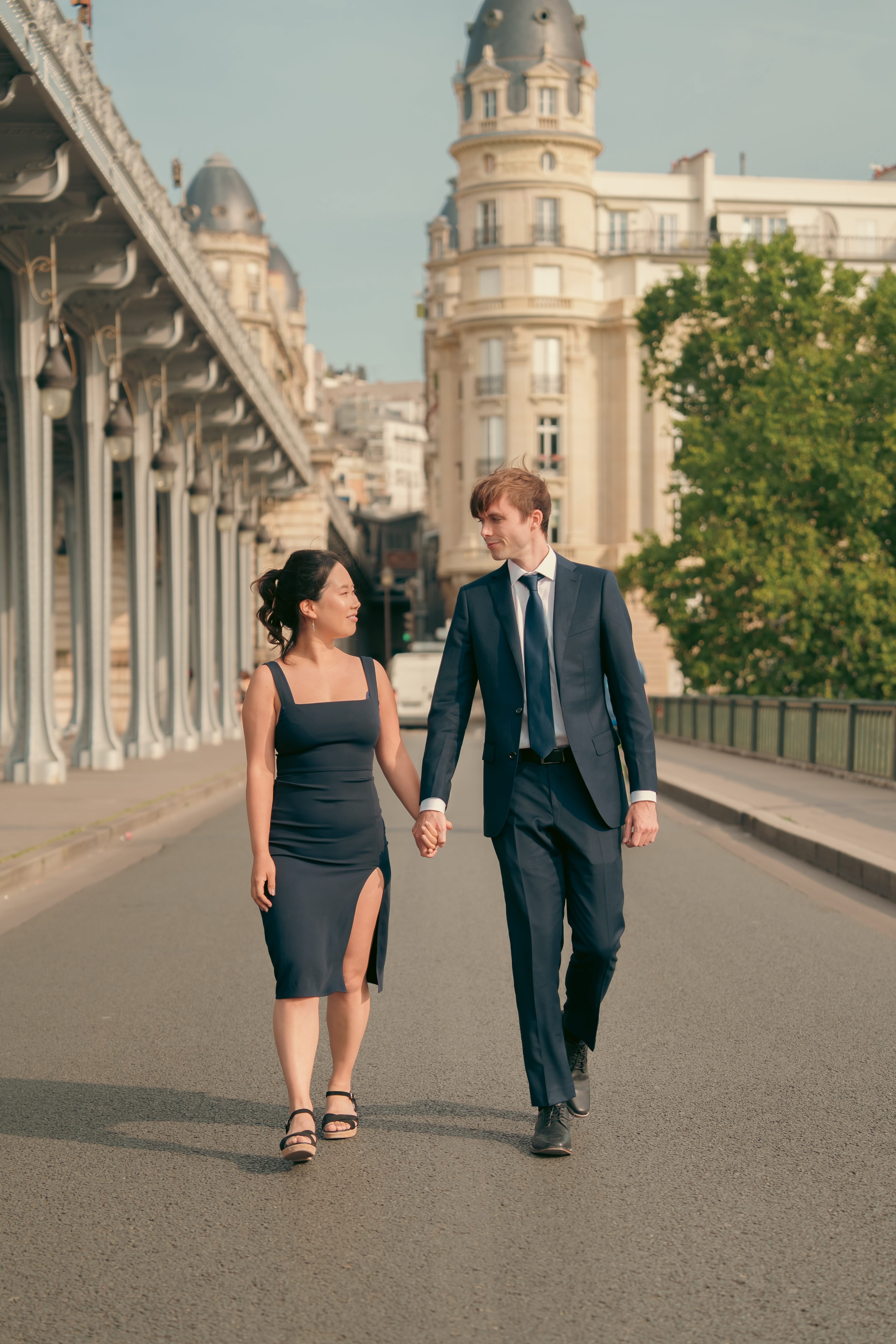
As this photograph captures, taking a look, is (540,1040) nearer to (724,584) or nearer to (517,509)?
(517,509)

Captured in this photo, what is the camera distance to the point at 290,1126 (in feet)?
15.6

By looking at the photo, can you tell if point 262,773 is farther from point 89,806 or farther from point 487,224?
point 487,224

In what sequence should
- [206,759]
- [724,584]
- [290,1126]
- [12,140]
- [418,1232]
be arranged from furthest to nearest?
[724,584] → [206,759] → [12,140] → [290,1126] → [418,1232]

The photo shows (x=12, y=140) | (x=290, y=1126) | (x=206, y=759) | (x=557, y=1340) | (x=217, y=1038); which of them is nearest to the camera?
(x=557, y=1340)

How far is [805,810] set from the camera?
16.1m

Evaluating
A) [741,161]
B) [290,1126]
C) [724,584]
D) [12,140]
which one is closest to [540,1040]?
[290,1126]

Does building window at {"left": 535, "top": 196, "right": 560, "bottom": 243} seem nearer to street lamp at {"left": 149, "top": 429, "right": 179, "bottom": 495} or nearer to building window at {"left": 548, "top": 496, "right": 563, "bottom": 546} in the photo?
building window at {"left": 548, "top": 496, "right": 563, "bottom": 546}

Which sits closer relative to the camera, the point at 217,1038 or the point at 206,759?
the point at 217,1038

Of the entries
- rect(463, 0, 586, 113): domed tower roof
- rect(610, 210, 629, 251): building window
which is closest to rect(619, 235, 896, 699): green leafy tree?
rect(463, 0, 586, 113): domed tower roof

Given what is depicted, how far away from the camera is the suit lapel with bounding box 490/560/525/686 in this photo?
4.89 metres

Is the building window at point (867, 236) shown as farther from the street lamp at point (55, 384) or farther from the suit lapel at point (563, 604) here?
the suit lapel at point (563, 604)

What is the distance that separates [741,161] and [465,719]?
8271cm

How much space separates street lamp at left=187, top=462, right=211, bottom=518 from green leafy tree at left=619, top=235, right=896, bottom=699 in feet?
40.4

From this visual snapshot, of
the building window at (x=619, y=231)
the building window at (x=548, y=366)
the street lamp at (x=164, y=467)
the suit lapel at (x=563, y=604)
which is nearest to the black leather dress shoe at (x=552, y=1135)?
the suit lapel at (x=563, y=604)
